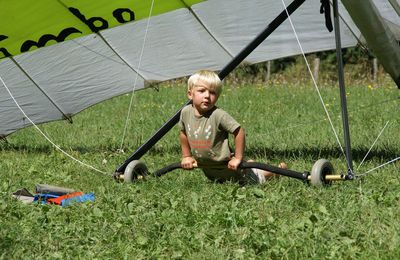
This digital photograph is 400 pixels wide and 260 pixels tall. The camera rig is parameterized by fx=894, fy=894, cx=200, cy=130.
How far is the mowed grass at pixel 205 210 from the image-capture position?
458 centimetres

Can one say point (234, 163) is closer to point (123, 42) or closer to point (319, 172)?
point (319, 172)

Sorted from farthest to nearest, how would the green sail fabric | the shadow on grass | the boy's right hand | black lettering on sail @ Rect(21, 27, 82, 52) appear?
black lettering on sail @ Rect(21, 27, 82, 52) < the shadow on grass < the green sail fabric < the boy's right hand

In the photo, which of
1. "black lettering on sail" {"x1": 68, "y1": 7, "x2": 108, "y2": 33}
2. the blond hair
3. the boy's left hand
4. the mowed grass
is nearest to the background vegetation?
the mowed grass

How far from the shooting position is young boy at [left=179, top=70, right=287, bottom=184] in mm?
6359

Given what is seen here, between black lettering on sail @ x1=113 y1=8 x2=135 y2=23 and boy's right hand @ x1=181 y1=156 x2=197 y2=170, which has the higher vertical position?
black lettering on sail @ x1=113 y1=8 x2=135 y2=23

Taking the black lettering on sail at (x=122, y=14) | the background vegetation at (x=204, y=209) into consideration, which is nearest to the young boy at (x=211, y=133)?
the background vegetation at (x=204, y=209)

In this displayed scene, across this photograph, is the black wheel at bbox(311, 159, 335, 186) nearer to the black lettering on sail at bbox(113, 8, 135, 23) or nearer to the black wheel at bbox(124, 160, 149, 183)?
the black wheel at bbox(124, 160, 149, 183)

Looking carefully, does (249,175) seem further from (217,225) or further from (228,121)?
(217,225)

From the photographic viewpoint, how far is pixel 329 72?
28.3 meters

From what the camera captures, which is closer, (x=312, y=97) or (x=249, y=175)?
(x=249, y=175)

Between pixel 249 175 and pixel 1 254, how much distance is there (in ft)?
8.08

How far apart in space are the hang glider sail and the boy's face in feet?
4.61

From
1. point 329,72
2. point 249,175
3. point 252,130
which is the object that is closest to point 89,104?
point 252,130

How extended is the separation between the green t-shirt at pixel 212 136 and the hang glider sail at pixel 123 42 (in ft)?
4.73
